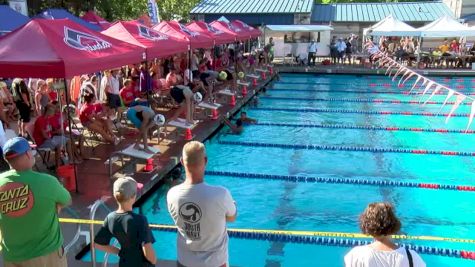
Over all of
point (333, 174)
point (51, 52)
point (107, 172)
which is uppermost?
point (51, 52)

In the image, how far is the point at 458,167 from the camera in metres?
9.70

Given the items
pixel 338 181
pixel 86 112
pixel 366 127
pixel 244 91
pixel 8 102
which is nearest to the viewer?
pixel 86 112

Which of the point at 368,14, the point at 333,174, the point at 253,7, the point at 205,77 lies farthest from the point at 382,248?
the point at 368,14

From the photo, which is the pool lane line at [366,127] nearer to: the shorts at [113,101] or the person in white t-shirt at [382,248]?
the shorts at [113,101]

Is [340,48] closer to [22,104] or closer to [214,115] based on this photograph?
[214,115]

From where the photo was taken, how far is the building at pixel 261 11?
28.9m

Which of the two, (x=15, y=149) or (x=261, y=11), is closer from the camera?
(x=15, y=149)

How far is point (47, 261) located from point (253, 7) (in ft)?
92.2

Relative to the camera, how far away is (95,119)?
868cm

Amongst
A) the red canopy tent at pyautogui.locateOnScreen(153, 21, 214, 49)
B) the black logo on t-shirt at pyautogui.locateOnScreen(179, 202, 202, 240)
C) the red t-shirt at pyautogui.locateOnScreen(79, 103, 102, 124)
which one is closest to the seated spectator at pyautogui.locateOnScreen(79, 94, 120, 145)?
the red t-shirt at pyautogui.locateOnScreen(79, 103, 102, 124)

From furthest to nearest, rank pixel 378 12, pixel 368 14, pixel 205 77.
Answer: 1. pixel 378 12
2. pixel 368 14
3. pixel 205 77

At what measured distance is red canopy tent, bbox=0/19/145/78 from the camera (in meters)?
6.00

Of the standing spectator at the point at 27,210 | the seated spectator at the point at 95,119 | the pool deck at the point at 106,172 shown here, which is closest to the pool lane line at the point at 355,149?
the pool deck at the point at 106,172

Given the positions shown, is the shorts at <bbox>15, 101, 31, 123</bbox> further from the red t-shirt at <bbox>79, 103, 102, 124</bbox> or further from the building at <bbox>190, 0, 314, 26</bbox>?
the building at <bbox>190, 0, 314, 26</bbox>
